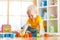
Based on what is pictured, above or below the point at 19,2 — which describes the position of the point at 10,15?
below

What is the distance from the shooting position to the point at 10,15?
356 centimetres

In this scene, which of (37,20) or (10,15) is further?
(10,15)

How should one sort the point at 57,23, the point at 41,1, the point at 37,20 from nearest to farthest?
the point at 37,20 → the point at 57,23 → the point at 41,1

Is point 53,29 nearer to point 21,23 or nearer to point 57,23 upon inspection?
point 57,23

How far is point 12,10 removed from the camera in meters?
3.57

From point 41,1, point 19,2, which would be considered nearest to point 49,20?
point 41,1

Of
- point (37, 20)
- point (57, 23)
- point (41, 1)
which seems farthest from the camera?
point (41, 1)

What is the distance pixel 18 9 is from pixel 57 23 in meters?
0.80

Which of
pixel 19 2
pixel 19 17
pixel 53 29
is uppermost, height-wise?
pixel 19 2

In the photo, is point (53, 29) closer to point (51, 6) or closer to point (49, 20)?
point (49, 20)

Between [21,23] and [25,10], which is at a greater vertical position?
[25,10]

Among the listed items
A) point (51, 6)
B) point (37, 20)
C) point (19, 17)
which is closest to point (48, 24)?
point (51, 6)

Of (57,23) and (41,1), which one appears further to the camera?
(41,1)

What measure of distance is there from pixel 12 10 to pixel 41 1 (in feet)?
2.01
